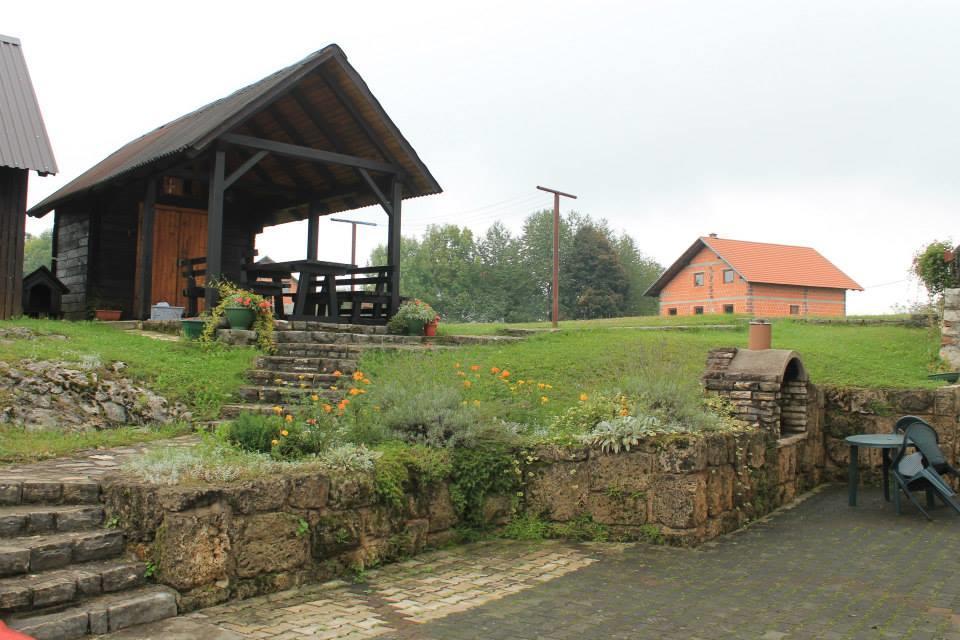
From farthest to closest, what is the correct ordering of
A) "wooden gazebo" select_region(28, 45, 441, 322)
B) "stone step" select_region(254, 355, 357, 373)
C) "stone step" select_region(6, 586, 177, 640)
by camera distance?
1. "wooden gazebo" select_region(28, 45, 441, 322)
2. "stone step" select_region(254, 355, 357, 373)
3. "stone step" select_region(6, 586, 177, 640)

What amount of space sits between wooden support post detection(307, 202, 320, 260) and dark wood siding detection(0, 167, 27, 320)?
5277 mm

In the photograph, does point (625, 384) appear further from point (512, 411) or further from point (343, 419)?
point (343, 419)

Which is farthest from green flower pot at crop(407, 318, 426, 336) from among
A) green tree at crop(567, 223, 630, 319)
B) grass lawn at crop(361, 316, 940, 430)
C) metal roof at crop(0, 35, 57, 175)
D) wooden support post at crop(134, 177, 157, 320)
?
green tree at crop(567, 223, 630, 319)

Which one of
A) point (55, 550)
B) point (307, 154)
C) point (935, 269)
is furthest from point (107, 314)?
point (935, 269)

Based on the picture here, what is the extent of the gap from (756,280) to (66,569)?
3730 centimetres

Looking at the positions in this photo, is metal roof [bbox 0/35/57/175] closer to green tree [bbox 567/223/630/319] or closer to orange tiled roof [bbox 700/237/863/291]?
orange tiled roof [bbox 700/237/863/291]

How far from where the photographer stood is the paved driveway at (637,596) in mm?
4395

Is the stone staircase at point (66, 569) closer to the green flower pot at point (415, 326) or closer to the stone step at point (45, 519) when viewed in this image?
the stone step at point (45, 519)

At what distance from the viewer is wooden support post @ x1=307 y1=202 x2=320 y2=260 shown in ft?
54.2

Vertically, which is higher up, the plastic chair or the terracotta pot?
the terracotta pot

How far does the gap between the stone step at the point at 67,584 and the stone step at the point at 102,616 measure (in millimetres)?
49

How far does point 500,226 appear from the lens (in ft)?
221

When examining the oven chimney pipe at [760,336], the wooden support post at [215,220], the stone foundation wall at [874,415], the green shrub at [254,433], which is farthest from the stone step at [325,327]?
the stone foundation wall at [874,415]

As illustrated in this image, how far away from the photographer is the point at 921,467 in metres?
7.54
